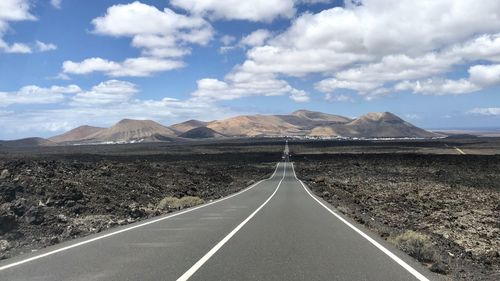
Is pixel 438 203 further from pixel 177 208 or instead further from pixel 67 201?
pixel 67 201

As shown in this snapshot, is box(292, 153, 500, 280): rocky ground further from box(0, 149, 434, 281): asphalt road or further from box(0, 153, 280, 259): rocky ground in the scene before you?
box(0, 153, 280, 259): rocky ground

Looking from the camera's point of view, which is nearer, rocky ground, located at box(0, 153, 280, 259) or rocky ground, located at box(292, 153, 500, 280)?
rocky ground, located at box(292, 153, 500, 280)

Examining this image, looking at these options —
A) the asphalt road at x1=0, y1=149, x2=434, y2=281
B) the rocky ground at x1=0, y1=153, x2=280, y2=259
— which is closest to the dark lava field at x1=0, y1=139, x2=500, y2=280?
the rocky ground at x1=0, y1=153, x2=280, y2=259

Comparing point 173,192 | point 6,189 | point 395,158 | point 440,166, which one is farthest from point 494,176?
point 6,189

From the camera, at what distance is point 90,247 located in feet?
36.6

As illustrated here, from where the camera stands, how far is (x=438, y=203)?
3062 cm

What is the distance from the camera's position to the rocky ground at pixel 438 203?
11922mm

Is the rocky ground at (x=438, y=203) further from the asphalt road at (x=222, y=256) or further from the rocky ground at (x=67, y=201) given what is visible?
the rocky ground at (x=67, y=201)

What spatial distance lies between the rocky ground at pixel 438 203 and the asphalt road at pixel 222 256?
1413mm

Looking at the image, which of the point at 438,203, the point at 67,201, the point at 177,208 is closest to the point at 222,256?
the point at 177,208

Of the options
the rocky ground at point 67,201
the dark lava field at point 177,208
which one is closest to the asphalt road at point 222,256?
the dark lava field at point 177,208

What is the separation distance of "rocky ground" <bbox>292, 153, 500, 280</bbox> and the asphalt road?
1.41 m

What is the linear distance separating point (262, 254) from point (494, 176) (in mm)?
50742

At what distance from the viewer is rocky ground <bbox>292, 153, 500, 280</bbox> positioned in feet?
39.1
